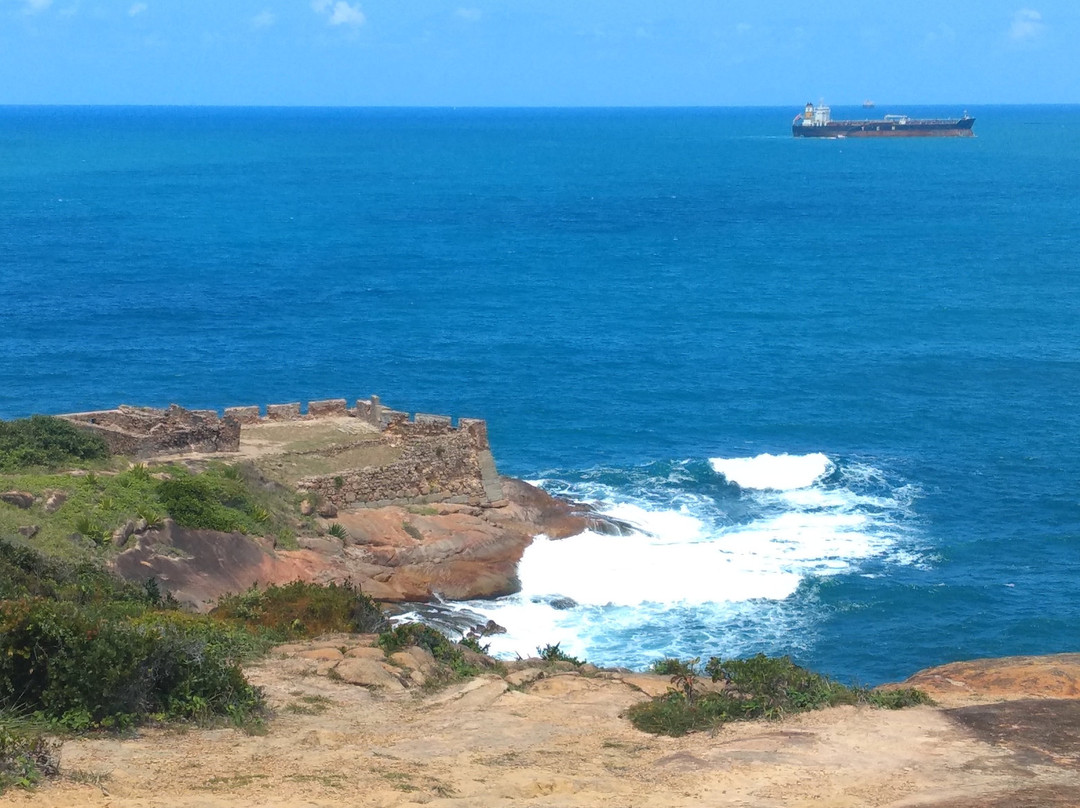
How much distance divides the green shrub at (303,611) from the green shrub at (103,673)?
433 centimetres

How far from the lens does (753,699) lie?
648 inches

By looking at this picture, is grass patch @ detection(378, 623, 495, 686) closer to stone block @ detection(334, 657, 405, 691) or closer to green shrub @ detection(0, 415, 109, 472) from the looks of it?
stone block @ detection(334, 657, 405, 691)

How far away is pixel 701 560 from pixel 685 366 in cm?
2706

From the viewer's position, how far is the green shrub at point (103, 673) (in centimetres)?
1492

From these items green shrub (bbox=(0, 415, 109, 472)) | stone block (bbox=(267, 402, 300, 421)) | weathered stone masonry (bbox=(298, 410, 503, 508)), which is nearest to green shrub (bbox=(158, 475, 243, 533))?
green shrub (bbox=(0, 415, 109, 472))

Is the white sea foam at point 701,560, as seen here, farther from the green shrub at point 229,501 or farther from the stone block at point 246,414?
the stone block at point 246,414

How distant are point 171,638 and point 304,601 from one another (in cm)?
560

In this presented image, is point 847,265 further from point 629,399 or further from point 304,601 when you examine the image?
point 304,601

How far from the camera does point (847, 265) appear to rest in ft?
292

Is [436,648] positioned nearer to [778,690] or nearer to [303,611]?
[303,611]

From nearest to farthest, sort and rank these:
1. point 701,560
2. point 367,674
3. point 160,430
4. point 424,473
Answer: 1. point 367,674
2. point 160,430
3. point 424,473
4. point 701,560

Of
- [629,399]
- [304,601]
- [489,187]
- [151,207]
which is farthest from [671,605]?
[489,187]

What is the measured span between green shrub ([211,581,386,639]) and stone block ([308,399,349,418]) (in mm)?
16599

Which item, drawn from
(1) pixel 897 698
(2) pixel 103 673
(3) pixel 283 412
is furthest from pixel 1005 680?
→ (3) pixel 283 412
